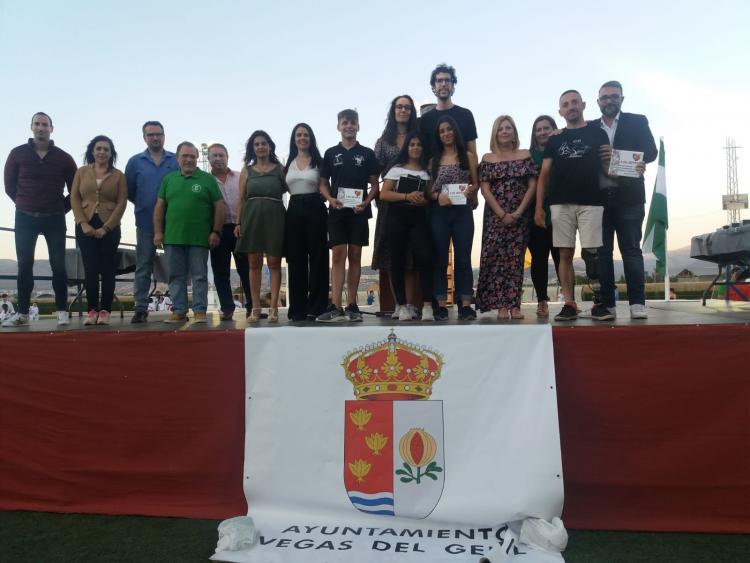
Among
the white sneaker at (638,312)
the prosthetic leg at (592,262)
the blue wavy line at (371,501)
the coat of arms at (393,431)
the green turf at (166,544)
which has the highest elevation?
the prosthetic leg at (592,262)

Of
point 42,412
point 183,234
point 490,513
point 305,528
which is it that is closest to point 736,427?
point 490,513

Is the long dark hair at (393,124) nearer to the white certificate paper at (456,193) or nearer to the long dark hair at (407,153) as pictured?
the long dark hair at (407,153)

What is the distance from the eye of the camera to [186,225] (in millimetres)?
3623

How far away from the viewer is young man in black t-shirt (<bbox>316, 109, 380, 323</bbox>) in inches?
140

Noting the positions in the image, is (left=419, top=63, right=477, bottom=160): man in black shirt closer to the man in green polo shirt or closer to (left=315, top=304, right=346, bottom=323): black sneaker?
(left=315, top=304, right=346, bottom=323): black sneaker

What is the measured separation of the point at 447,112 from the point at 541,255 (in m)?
1.19

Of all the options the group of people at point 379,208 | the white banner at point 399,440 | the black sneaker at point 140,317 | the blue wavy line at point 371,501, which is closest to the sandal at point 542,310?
the group of people at point 379,208

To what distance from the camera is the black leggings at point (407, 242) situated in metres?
3.44

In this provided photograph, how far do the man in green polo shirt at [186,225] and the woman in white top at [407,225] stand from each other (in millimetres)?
1225

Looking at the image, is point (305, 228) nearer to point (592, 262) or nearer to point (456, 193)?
point (456, 193)

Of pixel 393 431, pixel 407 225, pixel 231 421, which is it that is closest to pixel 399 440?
pixel 393 431

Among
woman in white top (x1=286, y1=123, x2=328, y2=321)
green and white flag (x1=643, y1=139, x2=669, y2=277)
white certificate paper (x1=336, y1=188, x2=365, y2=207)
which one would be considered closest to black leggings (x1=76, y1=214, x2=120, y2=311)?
woman in white top (x1=286, y1=123, x2=328, y2=321)

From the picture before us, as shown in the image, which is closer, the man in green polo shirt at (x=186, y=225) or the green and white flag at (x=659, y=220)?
the man in green polo shirt at (x=186, y=225)

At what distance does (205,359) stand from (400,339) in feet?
3.51
